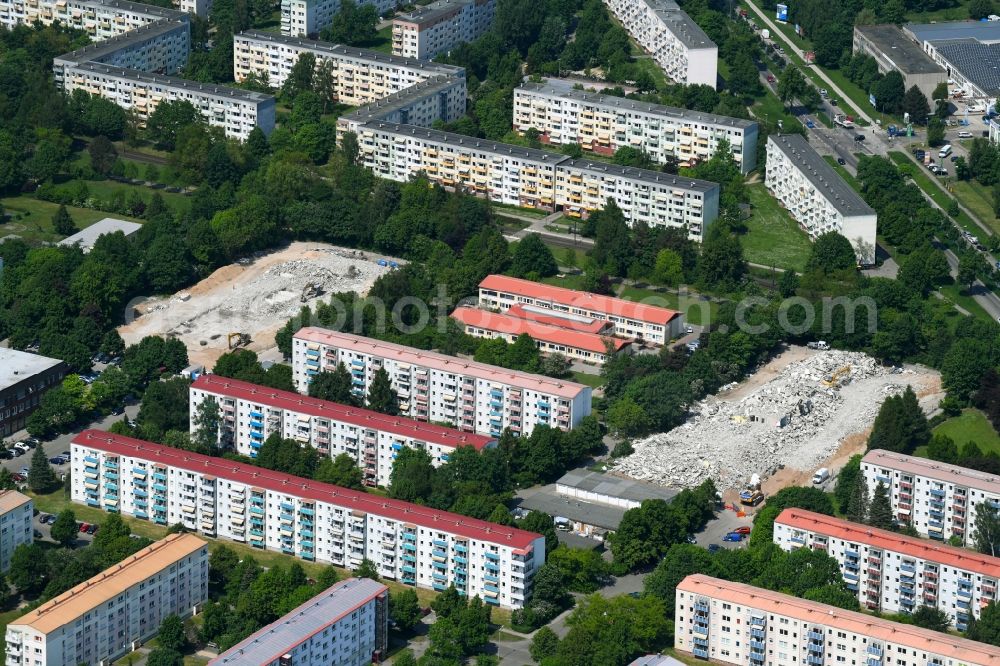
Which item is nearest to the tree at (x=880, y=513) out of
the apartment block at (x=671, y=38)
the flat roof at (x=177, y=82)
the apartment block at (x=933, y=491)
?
the apartment block at (x=933, y=491)

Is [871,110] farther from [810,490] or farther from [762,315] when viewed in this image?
[810,490]

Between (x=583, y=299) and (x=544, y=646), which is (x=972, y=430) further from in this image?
(x=544, y=646)

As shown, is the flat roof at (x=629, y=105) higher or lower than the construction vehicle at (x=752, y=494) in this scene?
higher

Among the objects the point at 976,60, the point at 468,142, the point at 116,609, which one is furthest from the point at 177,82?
the point at 116,609

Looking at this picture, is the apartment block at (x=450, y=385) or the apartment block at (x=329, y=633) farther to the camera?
the apartment block at (x=450, y=385)

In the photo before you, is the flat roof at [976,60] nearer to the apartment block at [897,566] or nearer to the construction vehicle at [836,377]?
the construction vehicle at [836,377]

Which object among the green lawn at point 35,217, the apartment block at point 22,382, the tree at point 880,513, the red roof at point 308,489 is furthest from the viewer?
the green lawn at point 35,217

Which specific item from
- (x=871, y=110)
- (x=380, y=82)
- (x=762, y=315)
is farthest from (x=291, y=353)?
(x=871, y=110)

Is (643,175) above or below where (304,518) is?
above
